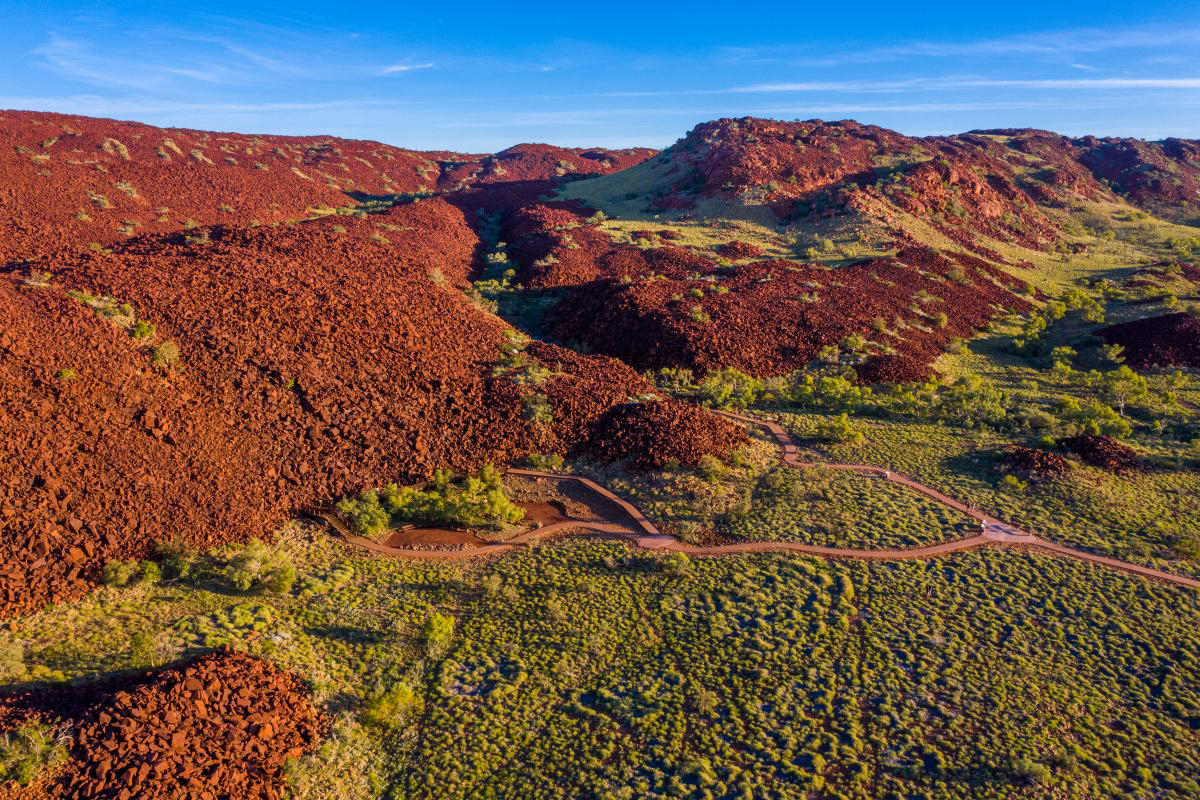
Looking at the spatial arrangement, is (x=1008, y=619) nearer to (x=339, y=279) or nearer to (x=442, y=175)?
(x=339, y=279)

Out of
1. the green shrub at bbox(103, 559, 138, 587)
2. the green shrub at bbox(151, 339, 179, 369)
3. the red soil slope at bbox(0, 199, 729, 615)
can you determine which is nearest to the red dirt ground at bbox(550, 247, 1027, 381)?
the red soil slope at bbox(0, 199, 729, 615)

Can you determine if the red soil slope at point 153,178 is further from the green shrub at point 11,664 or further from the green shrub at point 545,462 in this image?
the green shrub at point 545,462

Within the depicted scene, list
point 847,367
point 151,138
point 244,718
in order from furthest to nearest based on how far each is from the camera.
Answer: point 151,138
point 847,367
point 244,718

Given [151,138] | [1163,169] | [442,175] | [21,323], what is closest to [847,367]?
[21,323]

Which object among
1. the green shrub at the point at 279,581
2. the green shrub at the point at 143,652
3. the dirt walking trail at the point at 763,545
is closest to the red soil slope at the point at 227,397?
the green shrub at the point at 279,581

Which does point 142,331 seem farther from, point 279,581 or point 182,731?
point 182,731

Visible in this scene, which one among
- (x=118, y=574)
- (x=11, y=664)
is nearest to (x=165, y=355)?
(x=118, y=574)
